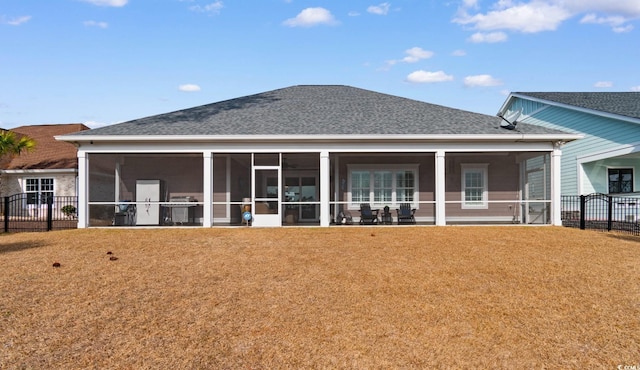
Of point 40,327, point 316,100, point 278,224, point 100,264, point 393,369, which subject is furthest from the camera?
point 316,100

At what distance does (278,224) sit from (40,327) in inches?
402

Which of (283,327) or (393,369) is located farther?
(283,327)

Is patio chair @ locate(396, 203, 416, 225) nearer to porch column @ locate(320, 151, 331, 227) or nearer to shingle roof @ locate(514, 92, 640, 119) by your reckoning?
porch column @ locate(320, 151, 331, 227)

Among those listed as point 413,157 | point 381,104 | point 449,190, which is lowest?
point 449,190

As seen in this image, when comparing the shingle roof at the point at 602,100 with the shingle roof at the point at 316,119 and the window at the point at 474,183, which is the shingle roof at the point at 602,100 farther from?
the window at the point at 474,183

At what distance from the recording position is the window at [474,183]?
61.7ft

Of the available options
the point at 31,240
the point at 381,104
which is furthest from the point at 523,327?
the point at 381,104

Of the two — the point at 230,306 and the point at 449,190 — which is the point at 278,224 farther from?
the point at 230,306

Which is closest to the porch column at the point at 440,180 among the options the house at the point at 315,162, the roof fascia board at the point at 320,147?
the house at the point at 315,162

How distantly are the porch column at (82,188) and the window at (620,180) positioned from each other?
2075 cm

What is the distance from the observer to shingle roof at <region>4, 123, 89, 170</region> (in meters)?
24.3

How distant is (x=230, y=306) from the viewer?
21.2 feet

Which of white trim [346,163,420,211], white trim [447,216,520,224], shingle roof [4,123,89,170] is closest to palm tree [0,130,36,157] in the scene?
shingle roof [4,123,89,170]

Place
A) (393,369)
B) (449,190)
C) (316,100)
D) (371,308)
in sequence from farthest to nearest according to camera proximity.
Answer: (316,100) → (449,190) → (371,308) → (393,369)
